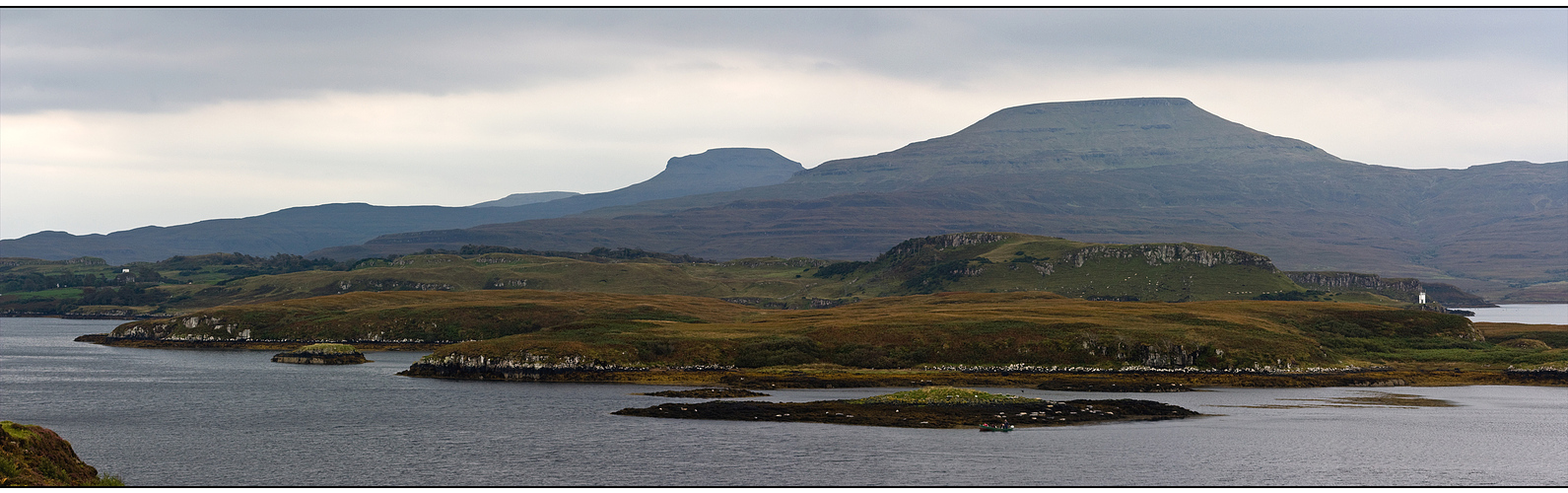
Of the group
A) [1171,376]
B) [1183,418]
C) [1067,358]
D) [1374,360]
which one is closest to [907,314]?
[1067,358]

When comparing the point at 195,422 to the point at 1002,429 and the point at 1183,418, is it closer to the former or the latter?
the point at 1002,429

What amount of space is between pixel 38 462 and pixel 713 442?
44.3 m

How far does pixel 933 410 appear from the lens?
96.5m

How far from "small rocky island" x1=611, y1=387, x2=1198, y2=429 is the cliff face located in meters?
51.9

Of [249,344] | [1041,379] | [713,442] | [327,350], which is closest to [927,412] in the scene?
[713,442]

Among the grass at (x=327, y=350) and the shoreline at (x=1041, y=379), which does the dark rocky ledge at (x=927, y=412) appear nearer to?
the shoreline at (x=1041, y=379)

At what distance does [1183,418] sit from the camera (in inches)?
3807

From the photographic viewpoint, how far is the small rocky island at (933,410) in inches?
3607

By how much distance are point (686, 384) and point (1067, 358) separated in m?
45.2

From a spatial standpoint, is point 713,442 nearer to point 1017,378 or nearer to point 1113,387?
point 1113,387

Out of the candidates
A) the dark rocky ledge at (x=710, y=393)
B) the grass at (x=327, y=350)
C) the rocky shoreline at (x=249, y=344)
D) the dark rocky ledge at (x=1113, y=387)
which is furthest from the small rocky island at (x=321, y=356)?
the dark rocky ledge at (x=1113, y=387)

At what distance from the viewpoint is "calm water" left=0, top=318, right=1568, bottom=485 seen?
70500 mm

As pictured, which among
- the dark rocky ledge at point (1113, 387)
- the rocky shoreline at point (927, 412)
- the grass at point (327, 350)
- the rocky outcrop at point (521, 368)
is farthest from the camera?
the grass at point (327, 350)

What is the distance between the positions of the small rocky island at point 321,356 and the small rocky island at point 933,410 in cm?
7741
